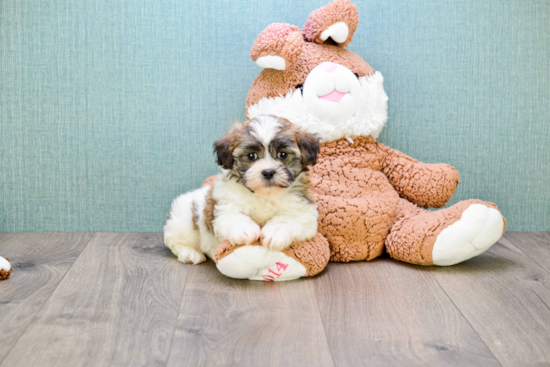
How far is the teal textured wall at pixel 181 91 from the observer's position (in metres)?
2.56

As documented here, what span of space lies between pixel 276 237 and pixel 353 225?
17.6 inches

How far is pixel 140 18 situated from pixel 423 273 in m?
1.75

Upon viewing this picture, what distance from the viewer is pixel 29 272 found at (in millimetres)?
2148

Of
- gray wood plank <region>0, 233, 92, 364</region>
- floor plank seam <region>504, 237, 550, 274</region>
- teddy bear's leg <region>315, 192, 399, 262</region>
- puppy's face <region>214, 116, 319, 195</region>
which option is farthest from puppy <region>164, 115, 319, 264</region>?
floor plank seam <region>504, 237, 550, 274</region>

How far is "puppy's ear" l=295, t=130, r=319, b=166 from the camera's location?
6.46 ft

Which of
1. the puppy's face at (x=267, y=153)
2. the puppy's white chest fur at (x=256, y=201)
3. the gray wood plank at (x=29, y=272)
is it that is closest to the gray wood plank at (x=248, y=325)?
the puppy's white chest fur at (x=256, y=201)

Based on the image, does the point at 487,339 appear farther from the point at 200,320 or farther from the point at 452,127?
the point at 452,127

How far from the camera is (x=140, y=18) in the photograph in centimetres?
255

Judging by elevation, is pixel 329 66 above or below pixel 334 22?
below

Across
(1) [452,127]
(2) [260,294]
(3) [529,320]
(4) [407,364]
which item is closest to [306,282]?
(2) [260,294]

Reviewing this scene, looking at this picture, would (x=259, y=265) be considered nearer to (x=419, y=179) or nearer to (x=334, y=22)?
(x=419, y=179)

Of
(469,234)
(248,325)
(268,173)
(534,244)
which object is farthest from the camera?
(534,244)

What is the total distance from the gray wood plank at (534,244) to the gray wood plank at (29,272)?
2.03 metres

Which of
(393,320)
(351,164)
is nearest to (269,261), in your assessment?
(393,320)
